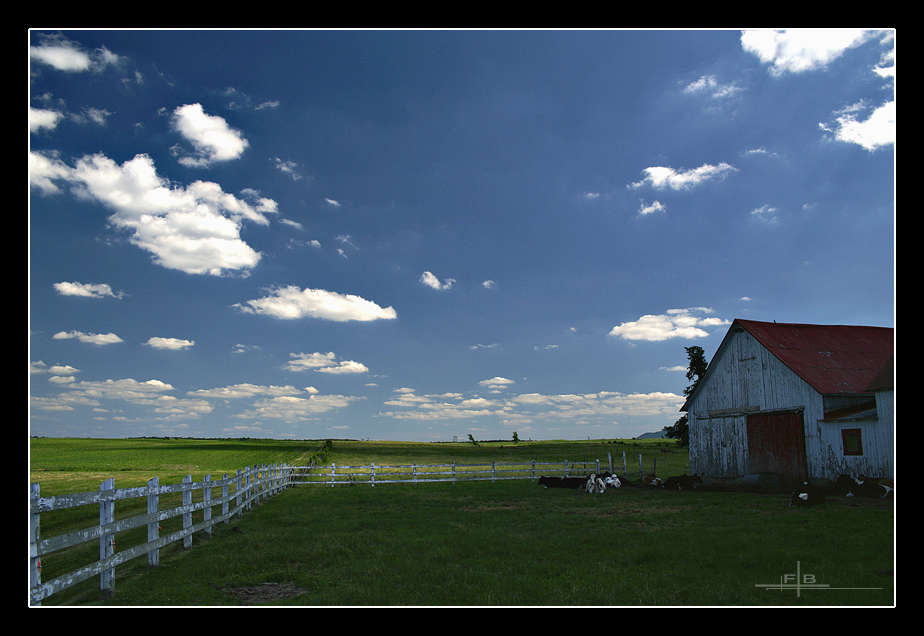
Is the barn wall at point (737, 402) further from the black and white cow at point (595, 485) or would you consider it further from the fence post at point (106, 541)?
the fence post at point (106, 541)

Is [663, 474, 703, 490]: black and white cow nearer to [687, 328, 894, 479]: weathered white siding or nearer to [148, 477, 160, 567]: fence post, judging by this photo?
[687, 328, 894, 479]: weathered white siding

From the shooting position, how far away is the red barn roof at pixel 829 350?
24.2m

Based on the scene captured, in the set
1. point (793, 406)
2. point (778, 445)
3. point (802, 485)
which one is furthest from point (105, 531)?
point (793, 406)

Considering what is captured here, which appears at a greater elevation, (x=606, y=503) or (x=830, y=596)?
(x=830, y=596)

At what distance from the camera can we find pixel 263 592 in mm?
7648

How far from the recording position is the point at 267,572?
870 centimetres

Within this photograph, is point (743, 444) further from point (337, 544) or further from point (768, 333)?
point (337, 544)

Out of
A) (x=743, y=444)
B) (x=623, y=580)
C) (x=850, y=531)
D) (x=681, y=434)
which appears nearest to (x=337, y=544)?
(x=623, y=580)

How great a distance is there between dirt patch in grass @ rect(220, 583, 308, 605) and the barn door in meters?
22.7

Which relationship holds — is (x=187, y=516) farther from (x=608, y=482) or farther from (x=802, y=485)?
(x=802, y=485)

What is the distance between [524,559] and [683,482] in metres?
19.1

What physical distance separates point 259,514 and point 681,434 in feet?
140

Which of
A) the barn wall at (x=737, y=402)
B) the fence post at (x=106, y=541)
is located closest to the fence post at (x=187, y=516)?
the fence post at (x=106, y=541)

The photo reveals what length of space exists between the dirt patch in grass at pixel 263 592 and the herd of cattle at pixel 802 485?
55.6 feet
